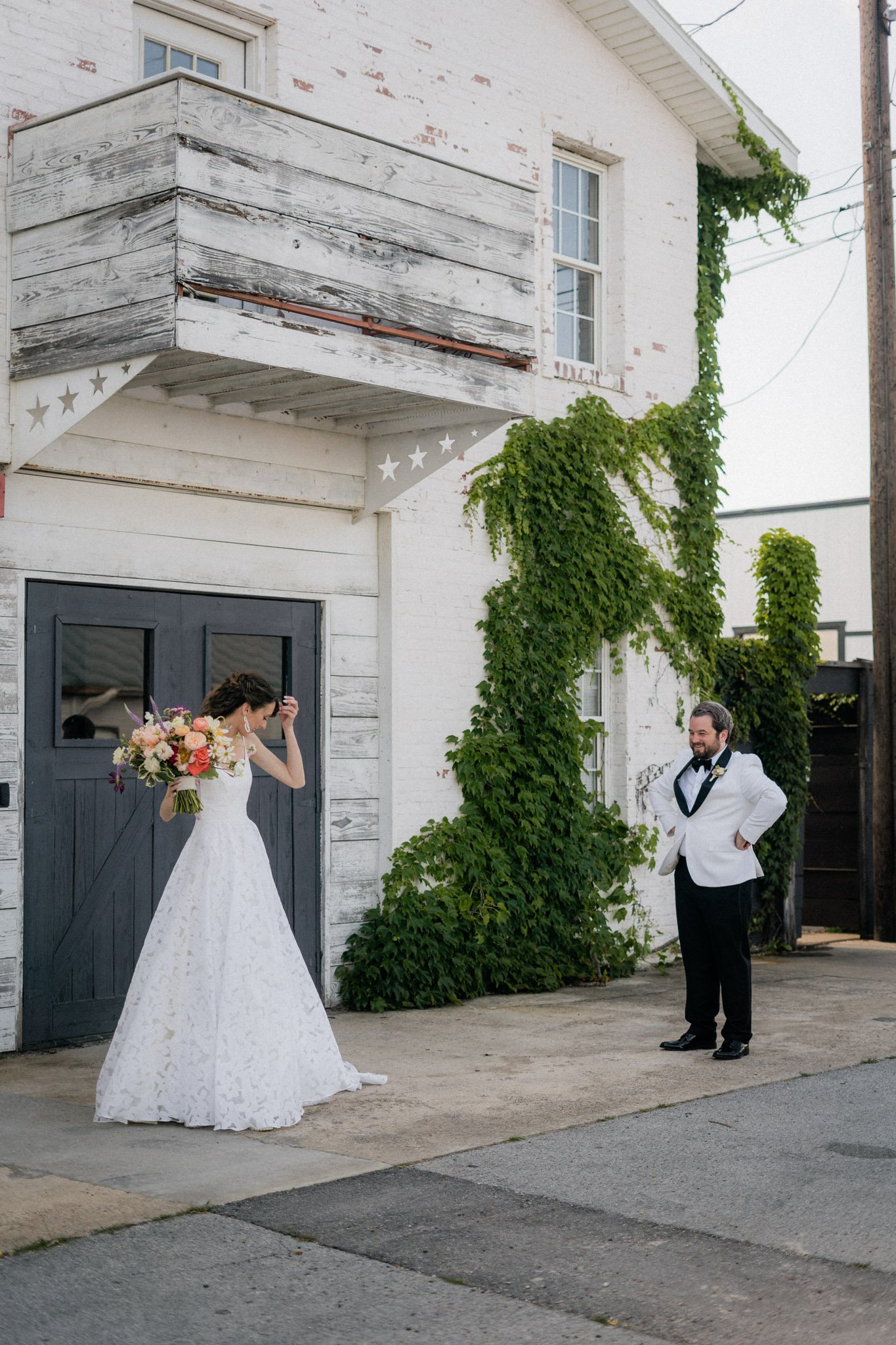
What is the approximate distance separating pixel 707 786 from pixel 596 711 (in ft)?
12.3

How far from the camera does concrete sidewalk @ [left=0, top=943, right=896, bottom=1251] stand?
5.72 m

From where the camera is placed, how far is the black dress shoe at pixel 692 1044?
334 inches

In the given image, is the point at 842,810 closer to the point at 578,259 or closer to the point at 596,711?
the point at 596,711

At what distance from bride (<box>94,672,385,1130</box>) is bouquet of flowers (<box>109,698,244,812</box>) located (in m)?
0.09

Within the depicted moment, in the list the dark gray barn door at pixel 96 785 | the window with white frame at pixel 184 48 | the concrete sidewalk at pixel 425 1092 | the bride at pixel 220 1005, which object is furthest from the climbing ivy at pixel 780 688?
the bride at pixel 220 1005

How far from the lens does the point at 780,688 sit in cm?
1326

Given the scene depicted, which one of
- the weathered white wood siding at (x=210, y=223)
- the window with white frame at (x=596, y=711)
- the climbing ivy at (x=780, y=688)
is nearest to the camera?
the weathered white wood siding at (x=210, y=223)

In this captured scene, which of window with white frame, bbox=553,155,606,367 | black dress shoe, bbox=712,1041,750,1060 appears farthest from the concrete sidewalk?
window with white frame, bbox=553,155,606,367

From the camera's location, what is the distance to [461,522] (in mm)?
10914

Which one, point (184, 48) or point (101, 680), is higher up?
point (184, 48)

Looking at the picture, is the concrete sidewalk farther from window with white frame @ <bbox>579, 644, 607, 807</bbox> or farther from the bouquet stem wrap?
window with white frame @ <bbox>579, 644, 607, 807</bbox>

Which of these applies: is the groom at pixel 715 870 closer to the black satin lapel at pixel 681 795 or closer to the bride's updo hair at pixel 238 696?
the black satin lapel at pixel 681 795

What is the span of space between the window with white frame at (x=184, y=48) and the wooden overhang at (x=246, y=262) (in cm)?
130

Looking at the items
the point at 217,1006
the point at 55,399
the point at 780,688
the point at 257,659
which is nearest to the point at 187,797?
the point at 217,1006
